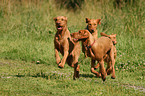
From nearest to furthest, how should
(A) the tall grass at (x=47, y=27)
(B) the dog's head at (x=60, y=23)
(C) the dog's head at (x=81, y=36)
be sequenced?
(C) the dog's head at (x=81, y=36) < (B) the dog's head at (x=60, y=23) < (A) the tall grass at (x=47, y=27)

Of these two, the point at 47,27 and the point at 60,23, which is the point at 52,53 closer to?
the point at 47,27

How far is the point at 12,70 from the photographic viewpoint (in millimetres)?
8789

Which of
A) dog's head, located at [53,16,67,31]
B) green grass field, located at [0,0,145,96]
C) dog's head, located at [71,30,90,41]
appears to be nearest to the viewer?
dog's head, located at [71,30,90,41]

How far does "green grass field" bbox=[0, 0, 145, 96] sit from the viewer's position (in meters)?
6.46

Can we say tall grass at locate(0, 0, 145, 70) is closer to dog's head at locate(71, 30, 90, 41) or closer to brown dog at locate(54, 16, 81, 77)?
brown dog at locate(54, 16, 81, 77)

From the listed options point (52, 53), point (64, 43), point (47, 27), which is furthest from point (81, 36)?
point (47, 27)

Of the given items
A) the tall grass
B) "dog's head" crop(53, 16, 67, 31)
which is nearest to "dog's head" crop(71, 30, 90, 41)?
"dog's head" crop(53, 16, 67, 31)

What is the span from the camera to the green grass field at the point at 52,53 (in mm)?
6465

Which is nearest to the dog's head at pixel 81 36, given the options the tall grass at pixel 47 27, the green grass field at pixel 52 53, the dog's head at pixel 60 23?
the dog's head at pixel 60 23

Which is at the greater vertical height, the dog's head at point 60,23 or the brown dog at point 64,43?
the dog's head at point 60,23

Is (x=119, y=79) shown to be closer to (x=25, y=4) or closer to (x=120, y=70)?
(x=120, y=70)

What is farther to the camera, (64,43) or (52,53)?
(52,53)

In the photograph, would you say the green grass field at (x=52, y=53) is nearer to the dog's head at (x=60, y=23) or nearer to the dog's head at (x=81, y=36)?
the dog's head at (x=81, y=36)

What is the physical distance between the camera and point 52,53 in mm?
10961
